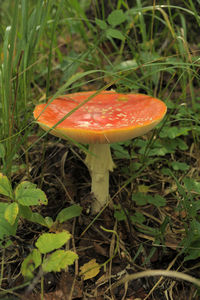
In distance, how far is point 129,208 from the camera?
1.71 m

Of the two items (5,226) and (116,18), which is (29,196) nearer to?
(5,226)

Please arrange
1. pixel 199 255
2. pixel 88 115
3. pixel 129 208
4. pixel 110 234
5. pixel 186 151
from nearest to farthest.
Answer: pixel 199 255 → pixel 88 115 → pixel 110 234 → pixel 129 208 → pixel 186 151

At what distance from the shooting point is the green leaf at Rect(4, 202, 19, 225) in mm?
1143

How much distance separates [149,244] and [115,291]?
1.02ft

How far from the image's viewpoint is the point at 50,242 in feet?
3.75

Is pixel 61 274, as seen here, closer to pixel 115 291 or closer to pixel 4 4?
pixel 115 291

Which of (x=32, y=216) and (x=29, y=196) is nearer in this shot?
(x=29, y=196)

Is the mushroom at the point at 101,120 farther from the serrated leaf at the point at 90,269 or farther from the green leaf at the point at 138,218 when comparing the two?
the serrated leaf at the point at 90,269

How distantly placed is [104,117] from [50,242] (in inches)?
26.4

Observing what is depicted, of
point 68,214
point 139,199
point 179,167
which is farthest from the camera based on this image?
point 179,167

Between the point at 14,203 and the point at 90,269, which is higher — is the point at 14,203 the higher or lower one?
the higher one

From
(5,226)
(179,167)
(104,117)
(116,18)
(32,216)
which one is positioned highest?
(116,18)

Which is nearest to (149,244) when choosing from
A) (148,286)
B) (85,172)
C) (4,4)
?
(148,286)

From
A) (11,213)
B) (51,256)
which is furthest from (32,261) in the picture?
(11,213)
